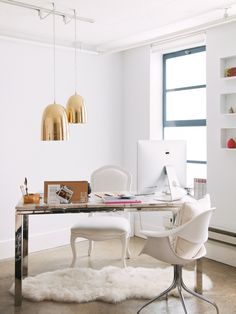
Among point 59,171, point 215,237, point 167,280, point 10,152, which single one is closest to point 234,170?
point 215,237

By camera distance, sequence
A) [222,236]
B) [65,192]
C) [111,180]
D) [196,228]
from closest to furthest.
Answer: [196,228] → [65,192] → [222,236] → [111,180]

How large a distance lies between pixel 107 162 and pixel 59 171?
0.78 metres

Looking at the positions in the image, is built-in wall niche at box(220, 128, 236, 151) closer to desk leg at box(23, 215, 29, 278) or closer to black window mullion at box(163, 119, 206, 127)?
black window mullion at box(163, 119, 206, 127)

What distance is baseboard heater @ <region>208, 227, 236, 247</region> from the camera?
13.7 ft

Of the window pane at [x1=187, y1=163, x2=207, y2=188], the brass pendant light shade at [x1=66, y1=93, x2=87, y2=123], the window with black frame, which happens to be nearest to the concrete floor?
the window pane at [x1=187, y1=163, x2=207, y2=188]

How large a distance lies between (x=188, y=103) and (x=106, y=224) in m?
2.01

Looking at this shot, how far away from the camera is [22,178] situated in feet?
15.8

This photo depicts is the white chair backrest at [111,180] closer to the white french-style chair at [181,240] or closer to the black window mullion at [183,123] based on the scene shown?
the black window mullion at [183,123]

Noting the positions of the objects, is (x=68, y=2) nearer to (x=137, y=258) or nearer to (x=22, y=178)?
(x=22, y=178)

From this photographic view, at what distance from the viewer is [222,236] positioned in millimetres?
4277

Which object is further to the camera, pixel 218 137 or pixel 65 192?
pixel 218 137

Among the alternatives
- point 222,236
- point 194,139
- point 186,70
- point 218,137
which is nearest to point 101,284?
point 222,236

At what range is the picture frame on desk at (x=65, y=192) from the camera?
11.1ft

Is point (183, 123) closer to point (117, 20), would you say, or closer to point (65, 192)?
point (117, 20)
